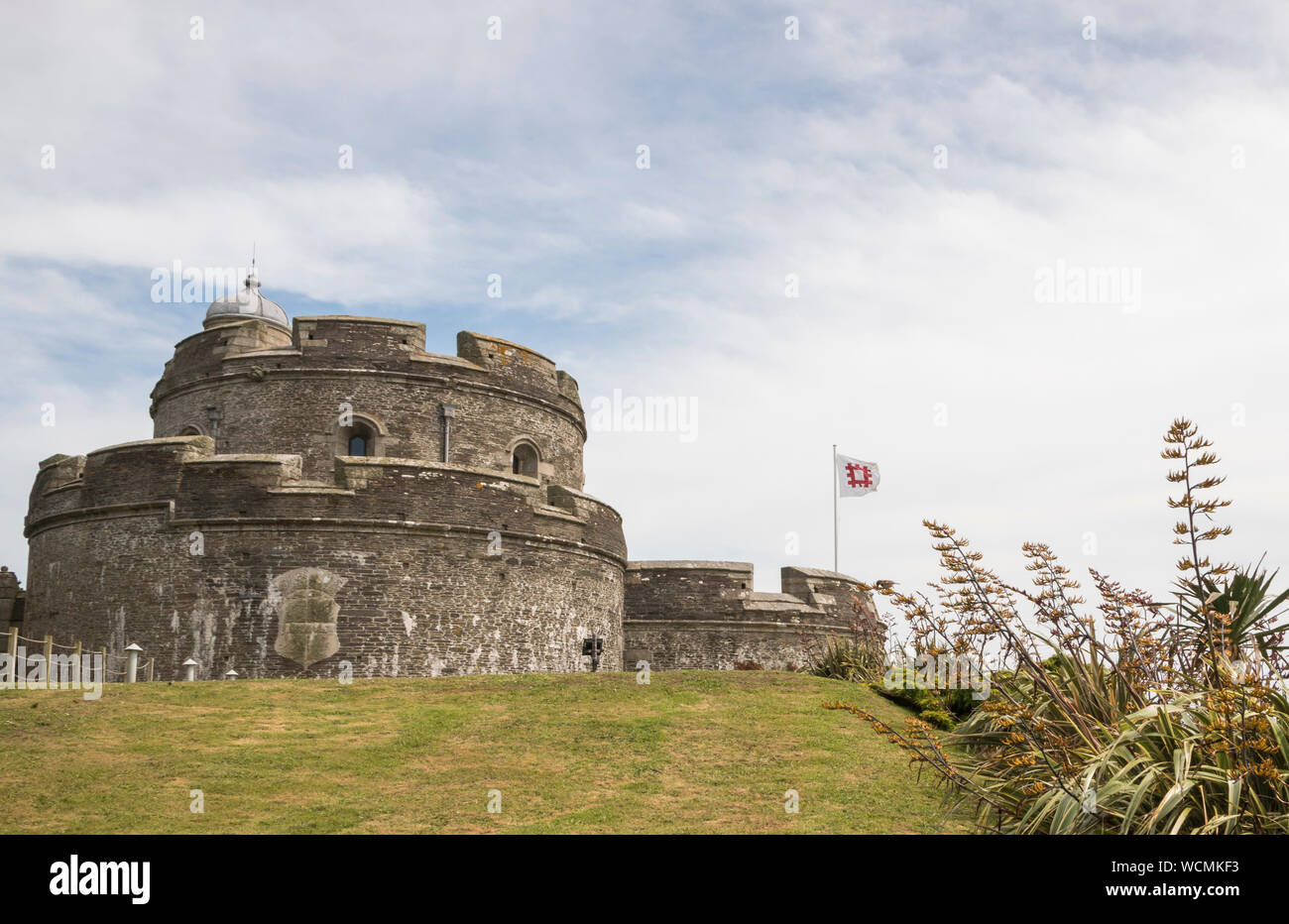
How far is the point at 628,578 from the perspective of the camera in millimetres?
26484

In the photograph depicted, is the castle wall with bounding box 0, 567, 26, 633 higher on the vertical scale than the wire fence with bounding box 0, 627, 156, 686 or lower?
higher

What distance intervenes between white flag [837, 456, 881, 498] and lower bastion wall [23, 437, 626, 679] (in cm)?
1079

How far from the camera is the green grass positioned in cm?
1005

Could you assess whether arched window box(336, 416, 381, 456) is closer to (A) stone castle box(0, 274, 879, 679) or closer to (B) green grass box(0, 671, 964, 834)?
(A) stone castle box(0, 274, 879, 679)

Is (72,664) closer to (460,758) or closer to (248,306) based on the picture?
(460,758)

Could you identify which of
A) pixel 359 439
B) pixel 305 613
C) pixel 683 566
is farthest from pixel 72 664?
pixel 683 566

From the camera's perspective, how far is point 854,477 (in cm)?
3016

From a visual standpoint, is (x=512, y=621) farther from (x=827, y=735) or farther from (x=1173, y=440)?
(x=1173, y=440)

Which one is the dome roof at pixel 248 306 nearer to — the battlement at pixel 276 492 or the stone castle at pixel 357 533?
the stone castle at pixel 357 533

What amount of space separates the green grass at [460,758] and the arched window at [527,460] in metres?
9.43

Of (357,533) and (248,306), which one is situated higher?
(248,306)

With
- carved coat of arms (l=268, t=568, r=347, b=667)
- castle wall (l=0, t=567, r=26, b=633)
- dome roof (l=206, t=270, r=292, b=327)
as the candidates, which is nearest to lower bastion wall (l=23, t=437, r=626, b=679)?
carved coat of arms (l=268, t=568, r=347, b=667)

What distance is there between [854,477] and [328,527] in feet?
49.5

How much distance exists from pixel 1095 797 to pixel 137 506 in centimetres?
1823
